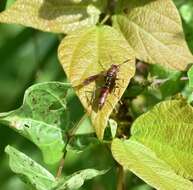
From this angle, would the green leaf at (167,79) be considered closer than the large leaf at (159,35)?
No

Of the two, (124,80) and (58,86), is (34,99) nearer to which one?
(58,86)

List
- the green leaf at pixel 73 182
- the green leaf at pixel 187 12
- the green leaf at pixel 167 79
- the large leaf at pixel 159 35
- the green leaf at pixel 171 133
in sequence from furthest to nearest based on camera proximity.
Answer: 1. the green leaf at pixel 187 12
2. the green leaf at pixel 167 79
3. the large leaf at pixel 159 35
4. the green leaf at pixel 171 133
5. the green leaf at pixel 73 182

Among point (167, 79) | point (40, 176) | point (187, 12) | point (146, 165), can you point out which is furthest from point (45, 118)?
point (187, 12)

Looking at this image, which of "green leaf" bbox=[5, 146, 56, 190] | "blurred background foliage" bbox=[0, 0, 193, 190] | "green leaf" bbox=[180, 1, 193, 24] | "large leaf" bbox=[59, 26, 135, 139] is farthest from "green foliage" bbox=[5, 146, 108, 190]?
"green leaf" bbox=[180, 1, 193, 24]

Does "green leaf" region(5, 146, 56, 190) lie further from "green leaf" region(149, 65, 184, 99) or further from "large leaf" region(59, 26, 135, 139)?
"green leaf" region(149, 65, 184, 99)

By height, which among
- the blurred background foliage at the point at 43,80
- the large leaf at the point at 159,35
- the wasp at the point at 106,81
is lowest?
the blurred background foliage at the point at 43,80

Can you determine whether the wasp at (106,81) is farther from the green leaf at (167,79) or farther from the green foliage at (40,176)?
the green leaf at (167,79)

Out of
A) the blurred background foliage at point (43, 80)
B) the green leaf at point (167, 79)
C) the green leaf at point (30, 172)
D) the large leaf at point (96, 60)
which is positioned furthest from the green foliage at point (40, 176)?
the green leaf at point (167, 79)
